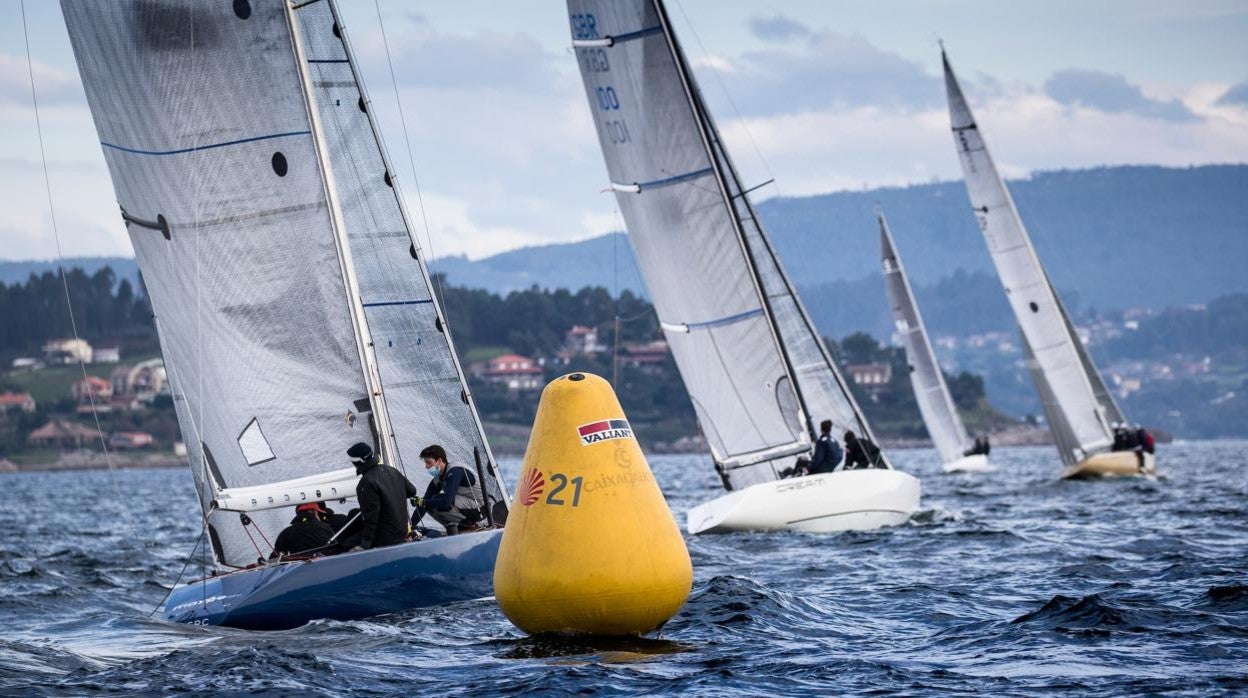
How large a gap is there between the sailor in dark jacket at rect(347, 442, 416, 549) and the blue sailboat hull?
0.25 meters

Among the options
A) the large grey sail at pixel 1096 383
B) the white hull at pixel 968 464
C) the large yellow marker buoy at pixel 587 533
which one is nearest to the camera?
the large yellow marker buoy at pixel 587 533

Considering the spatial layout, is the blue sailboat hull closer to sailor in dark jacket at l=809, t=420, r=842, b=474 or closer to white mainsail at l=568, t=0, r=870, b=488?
sailor in dark jacket at l=809, t=420, r=842, b=474

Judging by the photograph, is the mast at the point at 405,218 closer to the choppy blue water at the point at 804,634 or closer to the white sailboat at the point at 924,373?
the choppy blue water at the point at 804,634

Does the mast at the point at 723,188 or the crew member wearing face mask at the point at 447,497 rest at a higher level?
the mast at the point at 723,188

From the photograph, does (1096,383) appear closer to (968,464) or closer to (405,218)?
(968,464)

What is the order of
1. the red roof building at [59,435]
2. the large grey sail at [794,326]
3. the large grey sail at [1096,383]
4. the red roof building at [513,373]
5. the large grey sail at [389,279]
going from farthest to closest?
1. the red roof building at [513,373]
2. the red roof building at [59,435]
3. the large grey sail at [1096,383]
4. the large grey sail at [794,326]
5. the large grey sail at [389,279]

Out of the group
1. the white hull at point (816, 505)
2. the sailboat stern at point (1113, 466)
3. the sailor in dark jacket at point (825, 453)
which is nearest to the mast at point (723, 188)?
the sailor in dark jacket at point (825, 453)

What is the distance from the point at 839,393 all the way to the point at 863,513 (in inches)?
129

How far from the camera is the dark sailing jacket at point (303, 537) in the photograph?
14172 millimetres

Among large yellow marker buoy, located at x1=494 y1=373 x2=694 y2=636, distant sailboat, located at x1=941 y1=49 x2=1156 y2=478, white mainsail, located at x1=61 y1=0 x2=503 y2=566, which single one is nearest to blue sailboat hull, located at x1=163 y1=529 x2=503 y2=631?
white mainsail, located at x1=61 y1=0 x2=503 y2=566

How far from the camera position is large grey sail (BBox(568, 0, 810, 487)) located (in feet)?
80.5

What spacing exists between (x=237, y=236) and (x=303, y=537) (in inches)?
120

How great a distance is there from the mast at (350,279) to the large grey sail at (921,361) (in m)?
36.2

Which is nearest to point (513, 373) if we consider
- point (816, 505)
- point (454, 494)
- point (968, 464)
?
point (968, 464)
